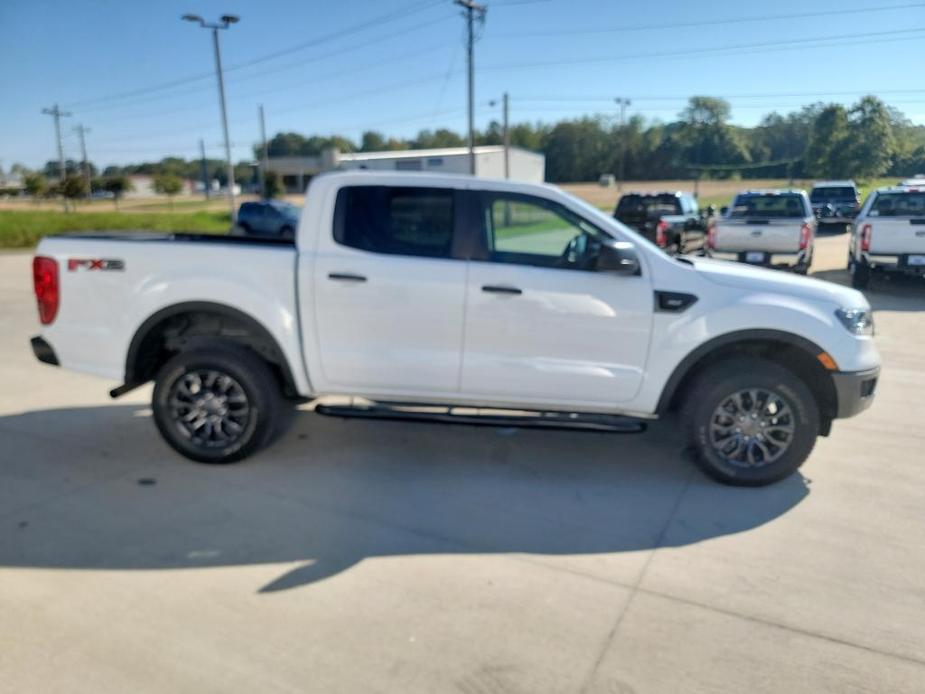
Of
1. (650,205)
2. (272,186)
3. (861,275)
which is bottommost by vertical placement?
(861,275)

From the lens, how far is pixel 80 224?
34.2m

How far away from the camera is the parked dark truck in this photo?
15773 millimetres

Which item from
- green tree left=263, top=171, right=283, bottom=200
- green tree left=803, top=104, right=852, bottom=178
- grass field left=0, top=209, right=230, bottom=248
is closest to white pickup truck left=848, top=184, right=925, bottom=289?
green tree left=803, top=104, right=852, bottom=178

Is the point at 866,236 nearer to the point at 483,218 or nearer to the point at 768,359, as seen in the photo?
the point at 768,359

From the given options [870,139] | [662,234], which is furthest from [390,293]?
[870,139]

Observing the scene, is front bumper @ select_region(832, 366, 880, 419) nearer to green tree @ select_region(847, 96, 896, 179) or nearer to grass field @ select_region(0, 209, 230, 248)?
green tree @ select_region(847, 96, 896, 179)

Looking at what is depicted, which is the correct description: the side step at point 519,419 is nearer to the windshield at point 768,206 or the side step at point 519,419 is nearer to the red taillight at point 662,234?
the red taillight at point 662,234

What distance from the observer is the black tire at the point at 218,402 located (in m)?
4.63

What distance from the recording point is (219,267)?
4.58 meters

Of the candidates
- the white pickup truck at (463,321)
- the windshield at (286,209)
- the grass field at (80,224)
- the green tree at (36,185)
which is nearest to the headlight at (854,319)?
the white pickup truck at (463,321)

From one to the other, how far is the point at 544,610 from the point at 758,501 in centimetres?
186

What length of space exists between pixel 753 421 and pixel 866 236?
32.2 feet

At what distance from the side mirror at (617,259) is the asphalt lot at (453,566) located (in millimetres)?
1405

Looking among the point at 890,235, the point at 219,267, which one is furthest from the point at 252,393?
the point at 890,235
